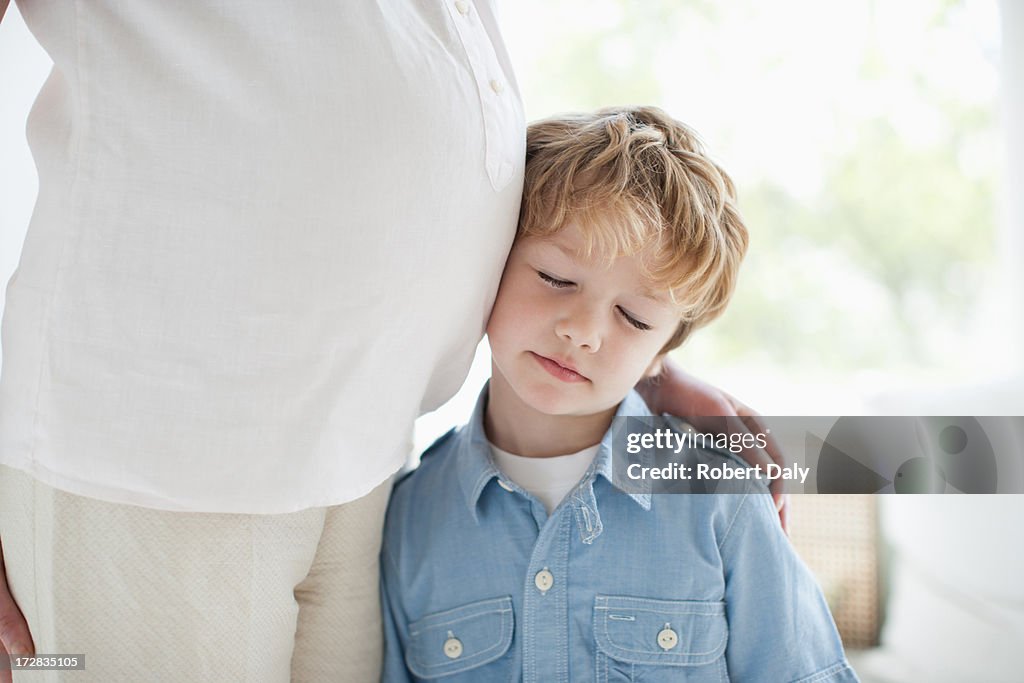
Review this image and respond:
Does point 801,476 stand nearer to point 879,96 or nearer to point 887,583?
point 887,583

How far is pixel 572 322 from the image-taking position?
3.36 ft

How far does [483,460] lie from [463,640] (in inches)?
9.1

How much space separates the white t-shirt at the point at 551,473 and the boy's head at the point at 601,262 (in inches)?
4.0

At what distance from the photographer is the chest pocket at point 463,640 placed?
1.10 meters

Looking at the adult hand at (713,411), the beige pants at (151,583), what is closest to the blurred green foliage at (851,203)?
the adult hand at (713,411)

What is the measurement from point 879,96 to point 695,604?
260 centimetres

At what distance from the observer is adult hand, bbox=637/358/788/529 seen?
1180mm

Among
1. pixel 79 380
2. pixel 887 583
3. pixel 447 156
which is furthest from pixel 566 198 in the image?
pixel 887 583

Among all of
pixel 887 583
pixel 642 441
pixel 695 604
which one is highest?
pixel 642 441

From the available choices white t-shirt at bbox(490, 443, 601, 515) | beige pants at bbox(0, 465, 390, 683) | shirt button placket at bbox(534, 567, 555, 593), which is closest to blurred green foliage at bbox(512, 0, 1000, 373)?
Result: white t-shirt at bbox(490, 443, 601, 515)

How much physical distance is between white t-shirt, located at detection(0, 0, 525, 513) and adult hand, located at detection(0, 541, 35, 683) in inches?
8.0

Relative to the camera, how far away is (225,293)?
2.51 ft

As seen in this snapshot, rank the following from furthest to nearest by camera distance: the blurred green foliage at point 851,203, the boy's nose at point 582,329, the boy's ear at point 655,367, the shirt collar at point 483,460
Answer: the blurred green foliage at point 851,203, the boy's ear at point 655,367, the shirt collar at point 483,460, the boy's nose at point 582,329

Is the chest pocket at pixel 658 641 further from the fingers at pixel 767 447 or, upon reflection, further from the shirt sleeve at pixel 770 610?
the fingers at pixel 767 447
